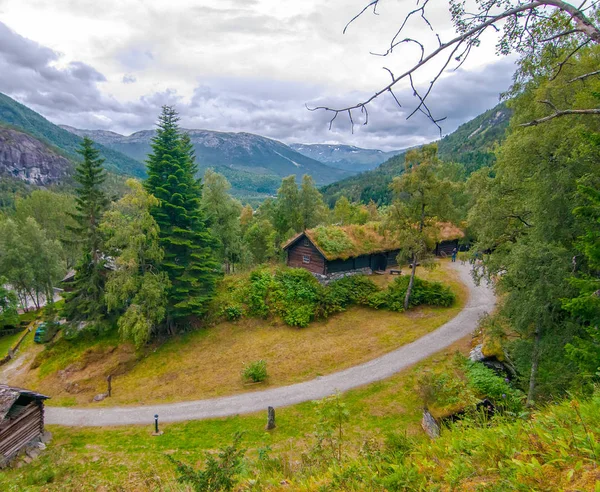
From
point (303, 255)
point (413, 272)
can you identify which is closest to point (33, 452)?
point (303, 255)

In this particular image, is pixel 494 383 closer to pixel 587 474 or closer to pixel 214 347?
pixel 587 474

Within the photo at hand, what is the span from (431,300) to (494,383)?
42.1 feet

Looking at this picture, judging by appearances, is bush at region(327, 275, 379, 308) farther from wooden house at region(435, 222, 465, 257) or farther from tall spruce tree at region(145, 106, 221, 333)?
wooden house at region(435, 222, 465, 257)

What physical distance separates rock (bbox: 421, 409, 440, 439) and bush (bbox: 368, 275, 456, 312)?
12057 millimetres

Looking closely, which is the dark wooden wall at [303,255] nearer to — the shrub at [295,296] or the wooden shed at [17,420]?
the shrub at [295,296]

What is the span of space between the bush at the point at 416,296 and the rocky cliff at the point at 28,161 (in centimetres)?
21477

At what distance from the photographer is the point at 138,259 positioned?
2170 centimetres

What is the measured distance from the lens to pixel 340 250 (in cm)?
2891

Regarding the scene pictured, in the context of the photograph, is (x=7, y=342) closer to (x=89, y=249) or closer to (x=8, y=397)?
(x=89, y=249)

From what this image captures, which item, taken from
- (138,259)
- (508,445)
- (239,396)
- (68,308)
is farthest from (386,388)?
(68,308)

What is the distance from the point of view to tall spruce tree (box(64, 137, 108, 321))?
24.0 m

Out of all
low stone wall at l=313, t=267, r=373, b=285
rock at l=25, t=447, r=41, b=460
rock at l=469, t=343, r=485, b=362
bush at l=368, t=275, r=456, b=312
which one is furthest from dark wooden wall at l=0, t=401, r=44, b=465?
rock at l=469, t=343, r=485, b=362

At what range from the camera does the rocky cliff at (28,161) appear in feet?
→ 580

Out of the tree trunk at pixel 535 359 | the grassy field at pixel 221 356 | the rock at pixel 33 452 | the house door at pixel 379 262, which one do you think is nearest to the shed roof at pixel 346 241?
the house door at pixel 379 262
